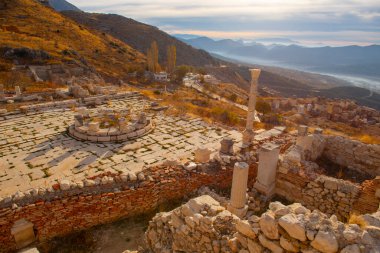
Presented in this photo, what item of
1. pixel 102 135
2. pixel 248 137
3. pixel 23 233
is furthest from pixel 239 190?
pixel 102 135

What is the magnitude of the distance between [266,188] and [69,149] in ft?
26.6

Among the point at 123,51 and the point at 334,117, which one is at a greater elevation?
the point at 123,51

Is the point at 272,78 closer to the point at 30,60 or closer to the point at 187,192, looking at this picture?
the point at 30,60

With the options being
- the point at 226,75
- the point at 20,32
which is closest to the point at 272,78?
the point at 226,75

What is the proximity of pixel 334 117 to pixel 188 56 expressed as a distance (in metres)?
70.1

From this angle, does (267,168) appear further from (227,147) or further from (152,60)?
(152,60)

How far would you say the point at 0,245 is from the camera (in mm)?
6262

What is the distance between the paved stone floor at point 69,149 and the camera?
911 cm

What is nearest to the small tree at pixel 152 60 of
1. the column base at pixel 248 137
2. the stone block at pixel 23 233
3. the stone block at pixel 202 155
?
the column base at pixel 248 137

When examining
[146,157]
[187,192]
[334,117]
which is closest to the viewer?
[187,192]

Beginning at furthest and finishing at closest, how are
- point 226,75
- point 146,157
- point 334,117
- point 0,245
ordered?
point 226,75 < point 334,117 < point 146,157 < point 0,245

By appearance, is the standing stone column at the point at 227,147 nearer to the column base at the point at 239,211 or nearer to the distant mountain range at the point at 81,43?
the column base at the point at 239,211

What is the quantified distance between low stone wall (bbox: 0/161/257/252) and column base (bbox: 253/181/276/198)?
4.97ft

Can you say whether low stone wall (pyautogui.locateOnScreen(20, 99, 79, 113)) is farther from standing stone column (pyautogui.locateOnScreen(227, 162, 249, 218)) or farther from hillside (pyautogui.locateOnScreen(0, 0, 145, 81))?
hillside (pyautogui.locateOnScreen(0, 0, 145, 81))
